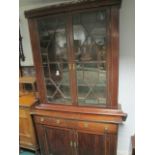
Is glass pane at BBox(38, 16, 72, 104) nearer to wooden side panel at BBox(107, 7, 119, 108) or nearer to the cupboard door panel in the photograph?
the cupboard door panel

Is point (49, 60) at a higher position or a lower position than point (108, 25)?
lower

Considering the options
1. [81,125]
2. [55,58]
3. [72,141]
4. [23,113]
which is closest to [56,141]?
[72,141]

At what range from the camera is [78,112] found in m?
1.82

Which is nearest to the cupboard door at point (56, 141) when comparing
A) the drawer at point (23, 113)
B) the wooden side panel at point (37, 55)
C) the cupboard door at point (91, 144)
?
the cupboard door at point (91, 144)

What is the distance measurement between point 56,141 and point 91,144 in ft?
1.60

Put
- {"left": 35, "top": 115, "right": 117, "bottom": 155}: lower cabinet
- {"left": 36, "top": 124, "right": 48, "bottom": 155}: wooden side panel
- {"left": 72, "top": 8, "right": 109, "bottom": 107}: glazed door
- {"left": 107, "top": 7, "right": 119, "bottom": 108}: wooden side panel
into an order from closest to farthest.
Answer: {"left": 107, "top": 7, "right": 119, "bottom": 108}: wooden side panel, {"left": 72, "top": 8, "right": 109, "bottom": 107}: glazed door, {"left": 35, "top": 115, "right": 117, "bottom": 155}: lower cabinet, {"left": 36, "top": 124, "right": 48, "bottom": 155}: wooden side panel

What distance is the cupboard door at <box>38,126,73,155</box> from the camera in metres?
1.92

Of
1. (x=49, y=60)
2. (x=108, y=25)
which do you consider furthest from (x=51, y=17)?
(x=108, y=25)

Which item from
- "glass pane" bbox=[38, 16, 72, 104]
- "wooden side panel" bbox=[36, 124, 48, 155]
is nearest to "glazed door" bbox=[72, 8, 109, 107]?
"glass pane" bbox=[38, 16, 72, 104]

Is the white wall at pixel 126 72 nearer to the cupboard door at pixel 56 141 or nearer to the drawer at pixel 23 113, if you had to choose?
the cupboard door at pixel 56 141

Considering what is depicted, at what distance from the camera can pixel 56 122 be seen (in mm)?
1931

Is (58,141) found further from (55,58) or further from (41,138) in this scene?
(55,58)
